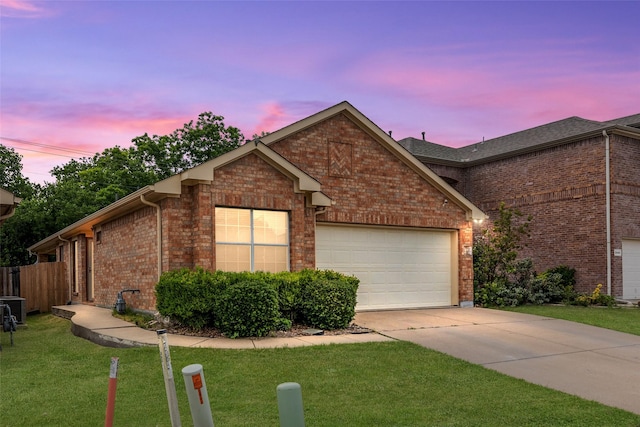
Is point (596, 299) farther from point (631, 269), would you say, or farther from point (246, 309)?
point (246, 309)

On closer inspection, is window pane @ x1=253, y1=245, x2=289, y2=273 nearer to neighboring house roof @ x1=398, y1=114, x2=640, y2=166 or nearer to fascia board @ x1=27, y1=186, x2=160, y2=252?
fascia board @ x1=27, y1=186, x2=160, y2=252

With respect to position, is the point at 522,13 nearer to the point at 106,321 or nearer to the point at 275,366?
the point at 275,366

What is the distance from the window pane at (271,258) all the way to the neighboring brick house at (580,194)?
42.3 feet

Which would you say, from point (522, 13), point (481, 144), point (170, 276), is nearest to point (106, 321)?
point (170, 276)

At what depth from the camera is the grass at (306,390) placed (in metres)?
6.02

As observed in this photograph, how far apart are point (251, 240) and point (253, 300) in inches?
104

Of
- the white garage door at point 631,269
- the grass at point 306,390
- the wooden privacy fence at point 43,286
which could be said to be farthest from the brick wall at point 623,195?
the wooden privacy fence at point 43,286

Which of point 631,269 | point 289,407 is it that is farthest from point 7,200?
point 631,269

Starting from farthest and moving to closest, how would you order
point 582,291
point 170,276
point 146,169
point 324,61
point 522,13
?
point 146,169
point 582,291
point 324,61
point 522,13
point 170,276

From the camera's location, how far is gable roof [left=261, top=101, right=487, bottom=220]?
14639 mm

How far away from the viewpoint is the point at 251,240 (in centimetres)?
1289

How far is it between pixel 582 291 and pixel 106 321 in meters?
16.7

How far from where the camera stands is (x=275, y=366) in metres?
8.22

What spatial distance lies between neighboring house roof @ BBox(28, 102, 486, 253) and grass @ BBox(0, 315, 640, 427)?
374 cm
